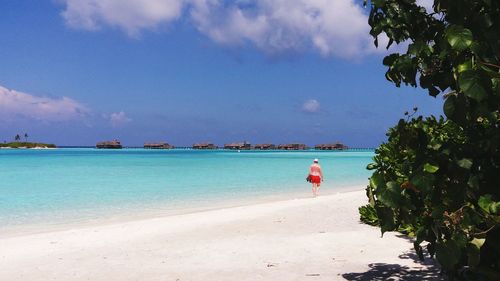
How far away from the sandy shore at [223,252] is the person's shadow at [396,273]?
0.02 m

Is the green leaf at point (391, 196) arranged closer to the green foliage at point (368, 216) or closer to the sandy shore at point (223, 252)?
the sandy shore at point (223, 252)

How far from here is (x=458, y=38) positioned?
2.38 m

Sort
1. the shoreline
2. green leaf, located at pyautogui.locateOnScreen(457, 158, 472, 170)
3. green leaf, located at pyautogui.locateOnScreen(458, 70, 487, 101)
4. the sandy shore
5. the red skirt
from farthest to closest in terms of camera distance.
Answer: the red skirt, the shoreline, the sandy shore, green leaf, located at pyautogui.locateOnScreen(457, 158, 472, 170), green leaf, located at pyautogui.locateOnScreen(458, 70, 487, 101)

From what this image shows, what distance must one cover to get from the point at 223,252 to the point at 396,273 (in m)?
3.48

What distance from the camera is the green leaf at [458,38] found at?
2.36 meters

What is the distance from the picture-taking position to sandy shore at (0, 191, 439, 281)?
24.5 feet

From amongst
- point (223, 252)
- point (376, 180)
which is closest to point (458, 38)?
point (376, 180)

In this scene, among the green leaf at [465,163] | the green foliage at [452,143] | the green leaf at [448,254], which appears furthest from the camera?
the green leaf at [465,163]

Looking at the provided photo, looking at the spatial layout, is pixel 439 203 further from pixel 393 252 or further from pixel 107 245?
pixel 107 245

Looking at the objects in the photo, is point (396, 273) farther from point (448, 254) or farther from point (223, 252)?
point (448, 254)

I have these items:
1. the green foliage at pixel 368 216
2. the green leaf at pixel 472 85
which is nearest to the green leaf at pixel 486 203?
the green leaf at pixel 472 85

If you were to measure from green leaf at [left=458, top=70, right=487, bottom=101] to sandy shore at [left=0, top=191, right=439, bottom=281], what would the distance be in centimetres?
546

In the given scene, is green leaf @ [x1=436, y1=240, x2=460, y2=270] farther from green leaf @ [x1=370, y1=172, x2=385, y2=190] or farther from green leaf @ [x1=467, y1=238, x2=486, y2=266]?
green leaf @ [x1=370, y1=172, x2=385, y2=190]

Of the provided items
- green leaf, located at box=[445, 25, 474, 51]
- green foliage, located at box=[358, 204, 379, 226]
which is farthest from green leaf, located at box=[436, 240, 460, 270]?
green foliage, located at box=[358, 204, 379, 226]
